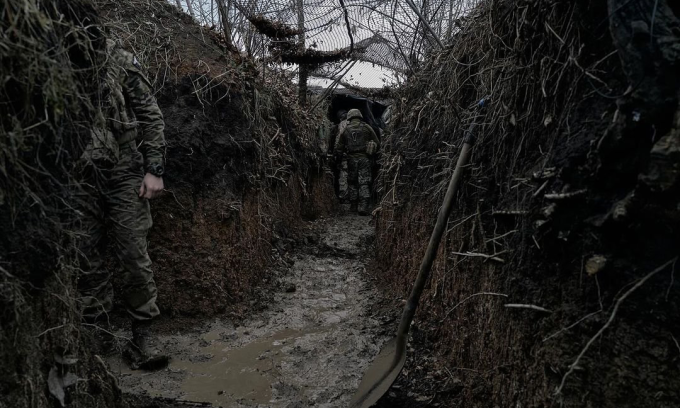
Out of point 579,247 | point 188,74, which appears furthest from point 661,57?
point 188,74

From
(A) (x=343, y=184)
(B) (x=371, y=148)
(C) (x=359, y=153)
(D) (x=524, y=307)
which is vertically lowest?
(D) (x=524, y=307)

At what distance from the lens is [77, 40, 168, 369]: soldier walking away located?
8.24 feet

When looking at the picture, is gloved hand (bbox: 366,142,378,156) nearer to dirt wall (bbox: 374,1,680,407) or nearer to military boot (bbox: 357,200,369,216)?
military boot (bbox: 357,200,369,216)

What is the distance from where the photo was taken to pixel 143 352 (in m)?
2.80

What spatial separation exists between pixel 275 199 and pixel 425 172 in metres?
2.37

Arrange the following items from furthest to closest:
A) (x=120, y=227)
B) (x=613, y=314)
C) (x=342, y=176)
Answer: (x=342, y=176), (x=120, y=227), (x=613, y=314)

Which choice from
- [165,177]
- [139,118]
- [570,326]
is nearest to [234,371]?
[165,177]

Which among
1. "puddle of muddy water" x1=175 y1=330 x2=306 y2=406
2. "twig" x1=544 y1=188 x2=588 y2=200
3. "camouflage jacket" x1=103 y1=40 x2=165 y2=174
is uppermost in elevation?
"camouflage jacket" x1=103 y1=40 x2=165 y2=174

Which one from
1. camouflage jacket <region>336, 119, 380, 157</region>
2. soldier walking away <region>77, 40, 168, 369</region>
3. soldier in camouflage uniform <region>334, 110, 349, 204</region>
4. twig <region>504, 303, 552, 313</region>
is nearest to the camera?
twig <region>504, 303, 552, 313</region>

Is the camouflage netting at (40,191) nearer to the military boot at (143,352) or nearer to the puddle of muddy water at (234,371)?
the puddle of muddy water at (234,371)

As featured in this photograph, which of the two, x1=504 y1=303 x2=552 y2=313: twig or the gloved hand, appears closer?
x1=504 y1=303 x2=552 y2=313: twig

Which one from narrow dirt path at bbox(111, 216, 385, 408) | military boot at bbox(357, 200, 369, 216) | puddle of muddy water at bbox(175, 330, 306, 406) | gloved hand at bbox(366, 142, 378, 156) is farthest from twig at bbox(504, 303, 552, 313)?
gloved hand at bbox(366, 142, 378, 156)

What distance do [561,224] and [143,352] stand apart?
256 cm

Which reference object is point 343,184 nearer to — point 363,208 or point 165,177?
point 363,208
